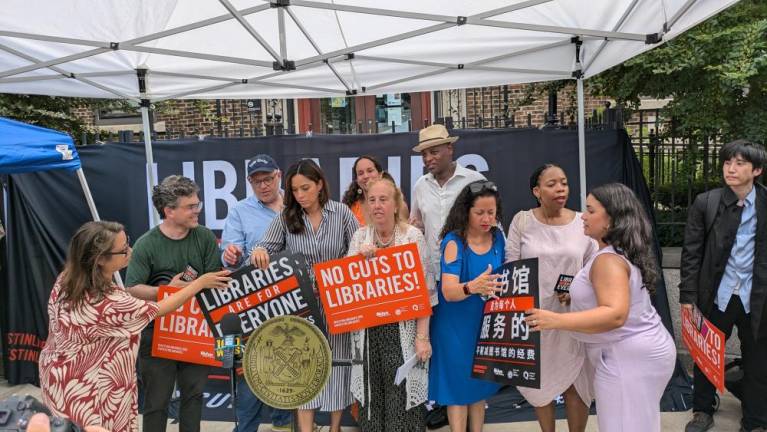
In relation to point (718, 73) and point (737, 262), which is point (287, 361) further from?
point (718, 73)

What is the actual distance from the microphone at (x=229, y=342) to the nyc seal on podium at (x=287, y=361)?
10cm

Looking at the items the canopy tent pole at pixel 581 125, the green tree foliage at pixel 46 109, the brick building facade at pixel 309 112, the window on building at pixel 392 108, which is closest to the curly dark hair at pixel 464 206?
the canopy tent pole at pixel 581 125

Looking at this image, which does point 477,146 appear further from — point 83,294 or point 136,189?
point 83,294

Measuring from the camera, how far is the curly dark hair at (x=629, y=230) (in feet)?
10.00

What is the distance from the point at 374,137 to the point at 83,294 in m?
3.38

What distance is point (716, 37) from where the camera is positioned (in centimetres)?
553

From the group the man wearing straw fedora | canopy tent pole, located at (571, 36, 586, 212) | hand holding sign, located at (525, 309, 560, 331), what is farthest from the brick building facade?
hand holding sign, located at (525, 309, 560, 331)

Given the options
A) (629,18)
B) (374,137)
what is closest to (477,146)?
(374,137)

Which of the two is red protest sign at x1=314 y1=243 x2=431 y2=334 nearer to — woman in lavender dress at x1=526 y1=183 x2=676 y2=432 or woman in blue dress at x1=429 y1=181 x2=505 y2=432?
woman in blue dress at x1=429 y1=181 x2=505 y2=432

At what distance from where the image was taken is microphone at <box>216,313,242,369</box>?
3447 mm

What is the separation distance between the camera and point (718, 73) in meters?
5.45

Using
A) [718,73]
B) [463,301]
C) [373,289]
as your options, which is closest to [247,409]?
[373,289]

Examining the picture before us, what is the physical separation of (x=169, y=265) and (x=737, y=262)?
3.75m

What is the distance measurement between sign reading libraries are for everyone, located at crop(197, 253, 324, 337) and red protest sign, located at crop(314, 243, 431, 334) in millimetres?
129
